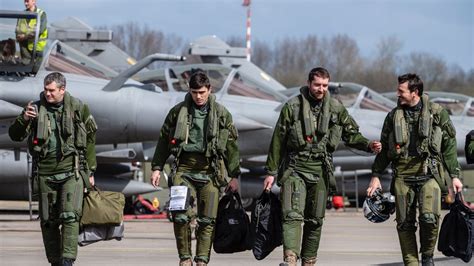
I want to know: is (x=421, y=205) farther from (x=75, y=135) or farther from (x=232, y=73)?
(x=232, y=73)

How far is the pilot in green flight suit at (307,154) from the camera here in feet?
30.0

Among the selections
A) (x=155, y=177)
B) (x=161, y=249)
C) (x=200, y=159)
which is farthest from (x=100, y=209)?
(x=161, y=249)

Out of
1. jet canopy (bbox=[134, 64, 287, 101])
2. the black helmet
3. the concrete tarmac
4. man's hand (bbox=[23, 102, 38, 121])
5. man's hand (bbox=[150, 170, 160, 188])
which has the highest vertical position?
man's hand (bbox=[23, 102, 38, 121])

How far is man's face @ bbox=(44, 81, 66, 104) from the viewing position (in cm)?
913

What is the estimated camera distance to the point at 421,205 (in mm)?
9273

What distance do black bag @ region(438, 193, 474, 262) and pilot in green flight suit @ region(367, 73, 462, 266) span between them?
0.17 m

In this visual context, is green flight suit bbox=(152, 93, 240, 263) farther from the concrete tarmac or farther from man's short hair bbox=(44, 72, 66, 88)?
the concrete tarmac

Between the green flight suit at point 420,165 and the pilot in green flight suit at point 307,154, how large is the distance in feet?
0.76

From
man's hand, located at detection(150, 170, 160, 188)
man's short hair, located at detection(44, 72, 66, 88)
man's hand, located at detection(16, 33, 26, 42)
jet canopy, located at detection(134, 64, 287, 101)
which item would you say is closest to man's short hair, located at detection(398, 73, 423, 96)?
man's hand, located at detection(150, 170, 160, 188)

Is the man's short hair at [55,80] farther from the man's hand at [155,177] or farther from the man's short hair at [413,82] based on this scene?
the man's short hair at [413,82]

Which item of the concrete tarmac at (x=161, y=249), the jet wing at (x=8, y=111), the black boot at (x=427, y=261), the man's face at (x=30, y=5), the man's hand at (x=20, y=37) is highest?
the man's face at (x=30, y=5)

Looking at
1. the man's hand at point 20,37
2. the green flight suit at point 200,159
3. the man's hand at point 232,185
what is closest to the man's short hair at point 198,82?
the green flight suit at point 200,159

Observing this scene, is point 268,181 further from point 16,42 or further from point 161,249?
point 16,42

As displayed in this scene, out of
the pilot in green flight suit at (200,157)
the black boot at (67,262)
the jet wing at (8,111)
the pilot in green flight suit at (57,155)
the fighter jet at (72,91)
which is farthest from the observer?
the fighter jet at (72,91)
